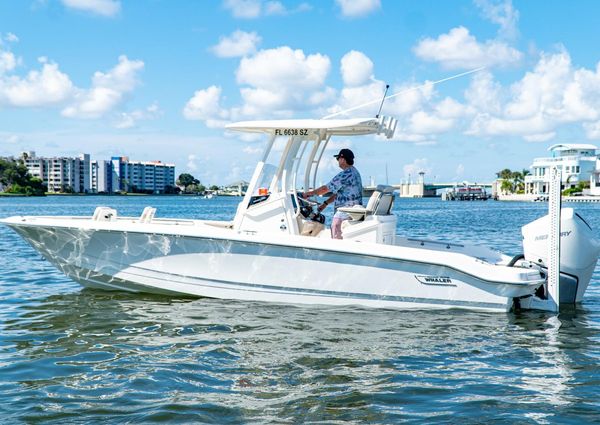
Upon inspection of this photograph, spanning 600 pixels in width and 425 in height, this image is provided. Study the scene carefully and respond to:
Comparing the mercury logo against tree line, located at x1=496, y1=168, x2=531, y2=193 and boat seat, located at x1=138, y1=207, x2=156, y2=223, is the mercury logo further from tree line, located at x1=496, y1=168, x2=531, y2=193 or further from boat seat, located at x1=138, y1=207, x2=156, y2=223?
tree line, located at x1=496, y1=168, x2=531, y2=193

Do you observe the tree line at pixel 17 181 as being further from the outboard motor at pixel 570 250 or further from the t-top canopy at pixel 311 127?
the outboard motor at pixel 570 250

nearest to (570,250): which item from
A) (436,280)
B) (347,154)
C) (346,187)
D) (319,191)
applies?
(436,280)

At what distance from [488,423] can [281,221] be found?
4.69 meters

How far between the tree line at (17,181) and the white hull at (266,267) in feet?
486

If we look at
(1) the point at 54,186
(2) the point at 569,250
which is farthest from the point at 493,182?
(2) the point at 569,250

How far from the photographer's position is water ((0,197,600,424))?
5.67m

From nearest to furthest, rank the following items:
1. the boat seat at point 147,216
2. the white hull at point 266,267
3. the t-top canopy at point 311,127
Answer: the white hull at point 266,267
the t-top canopy at point 311,127
the boat seat at point 147,216

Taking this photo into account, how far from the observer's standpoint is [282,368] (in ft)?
22.3

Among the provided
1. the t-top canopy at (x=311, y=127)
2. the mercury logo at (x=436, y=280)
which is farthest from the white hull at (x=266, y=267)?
the t-top canopy at (x=311, y=127)

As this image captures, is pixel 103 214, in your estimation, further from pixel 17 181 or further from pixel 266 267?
pixel 17 181

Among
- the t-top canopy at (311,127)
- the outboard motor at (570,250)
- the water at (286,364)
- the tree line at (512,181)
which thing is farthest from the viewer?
the tree line at (512,181)

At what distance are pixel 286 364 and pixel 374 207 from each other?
3171mm

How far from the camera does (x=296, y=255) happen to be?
9023mm

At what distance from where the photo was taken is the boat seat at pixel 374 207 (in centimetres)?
937
